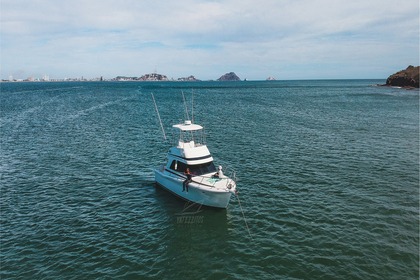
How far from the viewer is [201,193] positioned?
981 inches

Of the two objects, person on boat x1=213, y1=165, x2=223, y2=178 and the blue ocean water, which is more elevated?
person on boat x1=213, y1=165, x2=223, y2=178

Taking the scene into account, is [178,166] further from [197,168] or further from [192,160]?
[197,168]

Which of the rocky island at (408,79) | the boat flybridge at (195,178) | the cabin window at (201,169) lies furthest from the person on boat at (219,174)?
the rocky island at (408,79)

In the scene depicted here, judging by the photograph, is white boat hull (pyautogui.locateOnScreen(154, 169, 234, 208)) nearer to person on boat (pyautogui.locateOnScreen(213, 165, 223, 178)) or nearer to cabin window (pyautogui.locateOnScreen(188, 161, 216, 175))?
cabin window (pyautogui.locateOnScreen(188, 161, 216, 175))

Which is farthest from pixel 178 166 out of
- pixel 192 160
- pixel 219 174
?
pixel 219 174

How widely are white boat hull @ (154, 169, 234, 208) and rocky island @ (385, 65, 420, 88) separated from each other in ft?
533

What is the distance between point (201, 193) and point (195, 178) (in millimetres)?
1695

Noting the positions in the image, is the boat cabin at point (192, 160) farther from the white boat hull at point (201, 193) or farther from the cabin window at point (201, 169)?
the white boat hull at point (201, 193)

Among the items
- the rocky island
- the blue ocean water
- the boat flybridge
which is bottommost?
the blue ocean water

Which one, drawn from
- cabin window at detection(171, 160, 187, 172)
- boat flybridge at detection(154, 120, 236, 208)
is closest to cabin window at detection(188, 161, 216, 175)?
boat flybridge at detection(154, 120, 236, 208)

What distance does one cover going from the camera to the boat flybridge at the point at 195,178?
24562 mm

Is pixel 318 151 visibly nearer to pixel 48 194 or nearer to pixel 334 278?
pixel 334 278

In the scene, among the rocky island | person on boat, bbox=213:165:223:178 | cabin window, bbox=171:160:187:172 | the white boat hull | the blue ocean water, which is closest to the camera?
the blue ocean water

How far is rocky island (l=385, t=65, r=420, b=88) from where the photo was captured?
149625 mm
